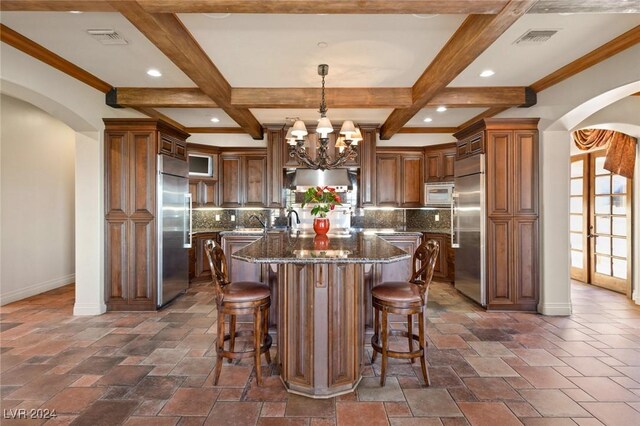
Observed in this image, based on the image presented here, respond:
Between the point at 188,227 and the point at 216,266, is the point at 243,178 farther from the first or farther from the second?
the point at 216,266

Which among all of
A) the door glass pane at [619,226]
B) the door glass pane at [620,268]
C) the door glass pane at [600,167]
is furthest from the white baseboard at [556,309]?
the door glass pane at [600,167]

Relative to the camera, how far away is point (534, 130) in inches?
170

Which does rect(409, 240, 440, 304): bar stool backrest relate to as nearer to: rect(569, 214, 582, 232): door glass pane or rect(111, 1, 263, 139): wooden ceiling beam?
rect(111, 1, 263, 139): wooden ceiling beam

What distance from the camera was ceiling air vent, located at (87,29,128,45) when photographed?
3.05 meters

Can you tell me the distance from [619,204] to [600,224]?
0.52m

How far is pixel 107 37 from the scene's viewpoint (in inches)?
124

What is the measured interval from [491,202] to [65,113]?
539 cm

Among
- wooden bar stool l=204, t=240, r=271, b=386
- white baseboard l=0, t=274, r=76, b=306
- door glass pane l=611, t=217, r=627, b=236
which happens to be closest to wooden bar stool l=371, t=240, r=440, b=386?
wooden bar stool l=204, t=240, r=271, b=386

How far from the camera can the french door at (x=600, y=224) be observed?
16.9 ft

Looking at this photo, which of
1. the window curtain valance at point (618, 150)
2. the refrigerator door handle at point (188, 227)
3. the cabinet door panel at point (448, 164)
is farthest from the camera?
the cabinet door panel at point (448, 164)

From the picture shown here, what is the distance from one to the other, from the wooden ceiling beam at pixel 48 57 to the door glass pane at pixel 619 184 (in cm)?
766

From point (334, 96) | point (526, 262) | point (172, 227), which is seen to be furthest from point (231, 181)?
point (526, 262)

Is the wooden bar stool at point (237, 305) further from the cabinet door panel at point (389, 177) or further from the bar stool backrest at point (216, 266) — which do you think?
the cabinet door panel at point (389, 177)

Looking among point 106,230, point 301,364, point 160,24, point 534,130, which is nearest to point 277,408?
point 301,364
